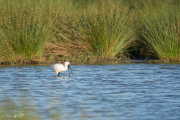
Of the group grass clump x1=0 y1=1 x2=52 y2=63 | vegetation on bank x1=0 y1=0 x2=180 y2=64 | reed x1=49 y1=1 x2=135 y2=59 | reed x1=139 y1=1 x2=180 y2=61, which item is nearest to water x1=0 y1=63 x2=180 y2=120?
grass clump x1=0 y1=1 x2=52 y2=63

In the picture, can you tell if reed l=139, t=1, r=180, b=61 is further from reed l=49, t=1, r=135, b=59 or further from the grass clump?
the grass clump

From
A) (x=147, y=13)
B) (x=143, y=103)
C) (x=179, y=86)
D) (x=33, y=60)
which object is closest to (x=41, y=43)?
(x=33, y=60)

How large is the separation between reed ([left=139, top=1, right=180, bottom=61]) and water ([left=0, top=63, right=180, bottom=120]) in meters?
1.89

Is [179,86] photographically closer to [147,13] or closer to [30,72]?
[30,72]

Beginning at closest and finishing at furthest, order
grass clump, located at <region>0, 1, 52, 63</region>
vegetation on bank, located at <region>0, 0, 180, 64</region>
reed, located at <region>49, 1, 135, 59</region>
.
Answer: grass clump, located at <region>0, 1, 52, 63</region> < vegetation on bank, located at <region>0, 0, 180, 64</region> < reed, located at <region>49, 1, 135, 59</region>

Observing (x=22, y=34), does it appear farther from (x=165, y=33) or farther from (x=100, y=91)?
(x=100, y=91)

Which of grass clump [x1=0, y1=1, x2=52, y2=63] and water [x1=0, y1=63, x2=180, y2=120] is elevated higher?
grass clump [x1=0, y1=1, x2=52, y2=63]

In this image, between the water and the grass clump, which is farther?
the grass clump

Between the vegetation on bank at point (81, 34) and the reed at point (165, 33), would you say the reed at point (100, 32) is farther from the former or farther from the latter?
the reed at point (165, 33)

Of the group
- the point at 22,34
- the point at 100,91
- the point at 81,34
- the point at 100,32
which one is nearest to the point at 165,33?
the point at 100,32

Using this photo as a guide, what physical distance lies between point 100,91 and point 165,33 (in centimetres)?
699

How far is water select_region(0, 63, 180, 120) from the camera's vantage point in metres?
6.27

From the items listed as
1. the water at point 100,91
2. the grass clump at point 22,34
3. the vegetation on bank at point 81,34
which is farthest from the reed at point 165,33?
the grass clump at point 22,34

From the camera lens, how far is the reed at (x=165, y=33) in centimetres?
1472
